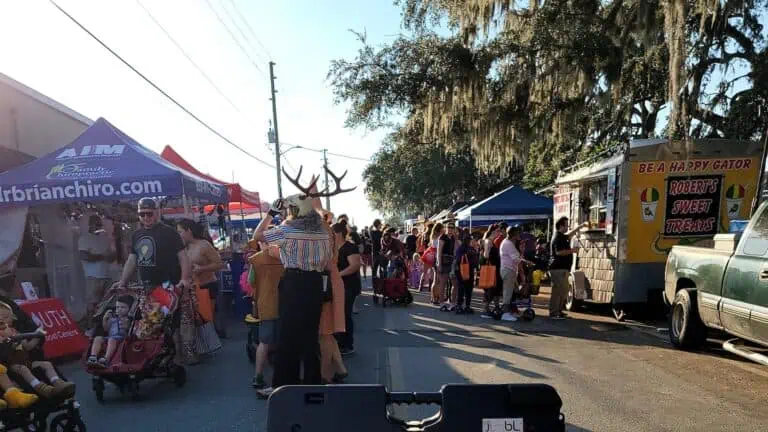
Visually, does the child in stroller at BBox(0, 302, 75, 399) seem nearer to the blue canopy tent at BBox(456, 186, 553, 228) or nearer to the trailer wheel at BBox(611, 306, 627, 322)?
the trailer wheel at BBox(611, 306, 627, 322)

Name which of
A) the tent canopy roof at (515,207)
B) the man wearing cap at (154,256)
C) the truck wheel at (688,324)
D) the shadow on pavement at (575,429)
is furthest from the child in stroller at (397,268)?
the shadow on pavement at (575,429)

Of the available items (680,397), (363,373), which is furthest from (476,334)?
(680,397)

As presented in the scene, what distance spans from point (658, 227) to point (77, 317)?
9.89m

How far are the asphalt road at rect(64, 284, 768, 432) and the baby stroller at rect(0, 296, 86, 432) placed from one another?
543mm

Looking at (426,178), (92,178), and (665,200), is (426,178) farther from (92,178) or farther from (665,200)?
(92,178)

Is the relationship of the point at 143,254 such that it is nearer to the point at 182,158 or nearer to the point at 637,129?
the point at 182,158

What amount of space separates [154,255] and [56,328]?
232 cm

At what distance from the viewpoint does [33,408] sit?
4094 mm

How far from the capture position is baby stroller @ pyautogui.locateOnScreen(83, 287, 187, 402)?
5379 mm

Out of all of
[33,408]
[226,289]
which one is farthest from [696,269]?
[226,289]

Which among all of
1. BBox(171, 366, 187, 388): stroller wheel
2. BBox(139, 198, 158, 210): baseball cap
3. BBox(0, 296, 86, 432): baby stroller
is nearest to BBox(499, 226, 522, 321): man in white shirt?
BBox(171, 366, 187, 388): stroller wheel

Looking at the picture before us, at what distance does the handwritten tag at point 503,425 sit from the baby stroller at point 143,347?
4.06 metres

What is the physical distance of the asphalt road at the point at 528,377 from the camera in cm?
491

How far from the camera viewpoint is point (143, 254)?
5941mm
